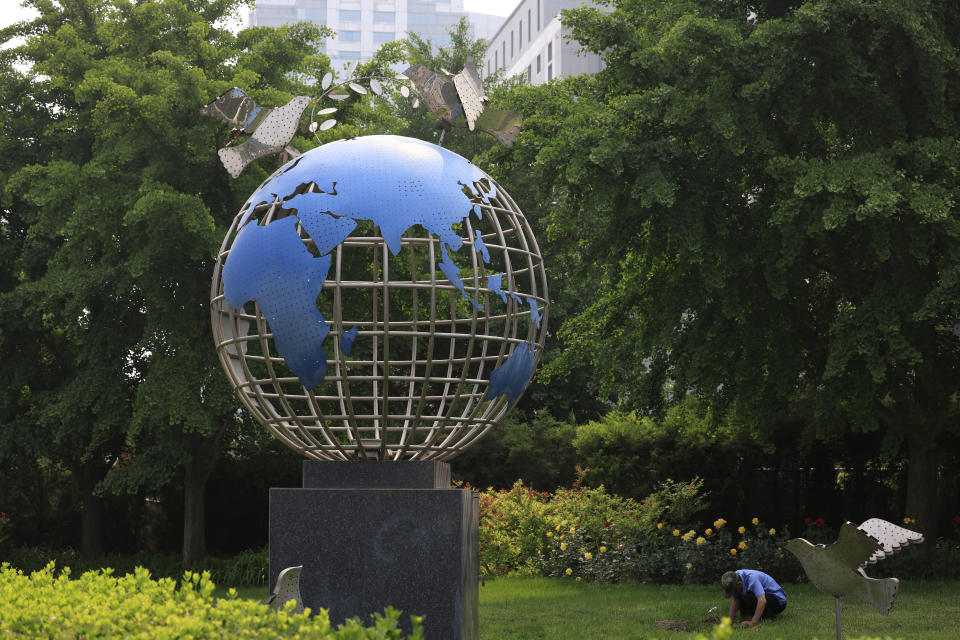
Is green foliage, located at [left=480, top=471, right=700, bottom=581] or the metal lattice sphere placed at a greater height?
the metal lattice sphere

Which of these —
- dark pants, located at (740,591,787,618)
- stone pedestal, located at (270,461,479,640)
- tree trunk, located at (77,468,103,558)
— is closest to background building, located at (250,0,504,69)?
tree trunk, located at (77,468,103,558)

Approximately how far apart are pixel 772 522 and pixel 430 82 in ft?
36.6

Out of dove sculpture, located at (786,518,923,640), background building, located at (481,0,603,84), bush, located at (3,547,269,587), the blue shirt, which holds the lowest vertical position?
bush, located at (3,547,269,587)

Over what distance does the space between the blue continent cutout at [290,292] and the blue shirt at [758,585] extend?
580 cm

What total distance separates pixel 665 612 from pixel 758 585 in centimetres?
125

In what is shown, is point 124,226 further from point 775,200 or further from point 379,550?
point 379,550

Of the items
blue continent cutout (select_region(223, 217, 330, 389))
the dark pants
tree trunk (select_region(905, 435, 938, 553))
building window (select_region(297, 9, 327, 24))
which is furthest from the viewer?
building window (select_region(297, 9, 327, 24))

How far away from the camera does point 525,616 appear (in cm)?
1053

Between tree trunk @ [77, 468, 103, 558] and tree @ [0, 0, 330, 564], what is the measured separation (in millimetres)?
35

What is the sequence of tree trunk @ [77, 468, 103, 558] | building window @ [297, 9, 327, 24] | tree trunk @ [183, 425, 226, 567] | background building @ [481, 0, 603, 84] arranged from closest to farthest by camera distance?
1. tree trunk @ [183, 425, 226, 567]
2. tree trunk @ [77, 468, 103, 558]
3. background building @ [481, 0, 603, 84]
4. building window @ [297, 9, 327, 24]

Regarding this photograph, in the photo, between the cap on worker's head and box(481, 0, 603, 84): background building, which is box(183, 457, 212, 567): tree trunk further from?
box(481, 0, 603, 84): background building

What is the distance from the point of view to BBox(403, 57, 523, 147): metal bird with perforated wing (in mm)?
6234

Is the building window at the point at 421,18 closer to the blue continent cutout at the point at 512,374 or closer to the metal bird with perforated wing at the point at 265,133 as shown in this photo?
the metal bird with perforated wing at the point at 265,133

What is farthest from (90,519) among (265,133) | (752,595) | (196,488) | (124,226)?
(265,133)
